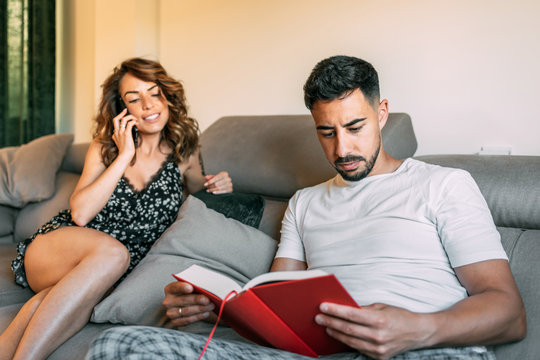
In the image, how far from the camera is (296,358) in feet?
3.28

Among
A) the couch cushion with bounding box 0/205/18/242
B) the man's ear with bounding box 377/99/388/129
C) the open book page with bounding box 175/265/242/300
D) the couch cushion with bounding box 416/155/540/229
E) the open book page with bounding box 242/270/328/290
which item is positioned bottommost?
the couch cushion with bounding box 0/205/18/242

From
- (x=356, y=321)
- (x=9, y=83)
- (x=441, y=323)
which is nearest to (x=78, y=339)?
(x=356, y=321)

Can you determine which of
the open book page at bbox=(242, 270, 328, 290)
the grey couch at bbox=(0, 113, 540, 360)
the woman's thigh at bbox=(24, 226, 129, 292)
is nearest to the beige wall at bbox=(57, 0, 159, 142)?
the grey couch at bbox=(0, 113, 540, 360)

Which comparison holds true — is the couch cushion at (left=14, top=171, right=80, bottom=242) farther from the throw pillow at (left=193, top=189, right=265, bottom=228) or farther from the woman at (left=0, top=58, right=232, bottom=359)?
the throw pillow at (left=193, top=189, right=265, bottom=228)

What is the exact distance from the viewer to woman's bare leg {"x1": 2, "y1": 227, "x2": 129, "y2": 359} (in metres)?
1.33

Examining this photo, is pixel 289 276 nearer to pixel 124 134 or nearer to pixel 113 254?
pixel 113 254

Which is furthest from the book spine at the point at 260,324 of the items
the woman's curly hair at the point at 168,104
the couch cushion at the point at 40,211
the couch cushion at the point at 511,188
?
the couch cushion at the point at 40,211

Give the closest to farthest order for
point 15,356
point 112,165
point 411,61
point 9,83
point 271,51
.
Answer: point 15,356 → point 112,165 → point 411,61 → point 271,51 → point 9,83

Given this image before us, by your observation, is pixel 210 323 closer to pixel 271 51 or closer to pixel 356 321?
pixel 356 321

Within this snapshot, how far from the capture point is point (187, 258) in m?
1.53

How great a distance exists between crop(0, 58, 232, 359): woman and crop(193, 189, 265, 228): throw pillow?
0.07 metres

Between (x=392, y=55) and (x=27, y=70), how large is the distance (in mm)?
2979

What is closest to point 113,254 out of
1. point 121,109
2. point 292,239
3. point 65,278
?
point 65,278

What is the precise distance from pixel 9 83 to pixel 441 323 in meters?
3.74
